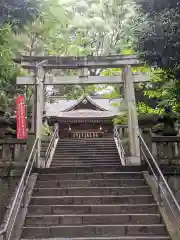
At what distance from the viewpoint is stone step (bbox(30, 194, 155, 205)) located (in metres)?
7.36

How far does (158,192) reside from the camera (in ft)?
23.1

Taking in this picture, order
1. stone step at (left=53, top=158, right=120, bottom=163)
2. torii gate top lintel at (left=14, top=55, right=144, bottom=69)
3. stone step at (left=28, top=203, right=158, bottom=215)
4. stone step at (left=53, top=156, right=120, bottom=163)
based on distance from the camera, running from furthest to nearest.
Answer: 1. stone step at (left=53, top=158, right=120, bottom=163)
2. stone step at (left=53, top=156, right=120, bottom=163)
3. torii gate top lintel at (left=14, top=55, right=144, bottom=69)
4. stone step at (left=28, top=203, right=158, bottom=215)

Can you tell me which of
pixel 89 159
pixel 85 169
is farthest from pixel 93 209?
pixel 89 159

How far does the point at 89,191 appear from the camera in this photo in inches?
308

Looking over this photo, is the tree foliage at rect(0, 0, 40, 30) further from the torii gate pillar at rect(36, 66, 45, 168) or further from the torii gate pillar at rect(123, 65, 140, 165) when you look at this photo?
the torii gate pillar at rect(123, 65, 140, 165)

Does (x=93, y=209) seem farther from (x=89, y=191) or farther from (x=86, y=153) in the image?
(x=86, y=153)

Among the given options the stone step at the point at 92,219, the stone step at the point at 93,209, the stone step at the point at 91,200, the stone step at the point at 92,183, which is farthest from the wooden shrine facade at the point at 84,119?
the stone step at the point at 92,219

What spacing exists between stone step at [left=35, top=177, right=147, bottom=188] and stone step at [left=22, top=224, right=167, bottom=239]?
187cm

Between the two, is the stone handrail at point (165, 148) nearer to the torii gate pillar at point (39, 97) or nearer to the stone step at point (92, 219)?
the stone step at point (92, 219)

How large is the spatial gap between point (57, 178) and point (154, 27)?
Result: 462 centimetres

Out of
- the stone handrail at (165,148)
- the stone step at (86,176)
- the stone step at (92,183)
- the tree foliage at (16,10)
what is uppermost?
the tree foliage at (16,10)

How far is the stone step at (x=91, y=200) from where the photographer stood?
736cm

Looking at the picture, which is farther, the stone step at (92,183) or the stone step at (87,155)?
the stone step at (87,155)

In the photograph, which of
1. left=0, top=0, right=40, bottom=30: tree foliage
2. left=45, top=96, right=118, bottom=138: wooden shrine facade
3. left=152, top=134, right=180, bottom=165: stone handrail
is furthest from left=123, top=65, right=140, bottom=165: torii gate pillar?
left=45, top=96, right=118, bottom=138: wooden shrine facade
